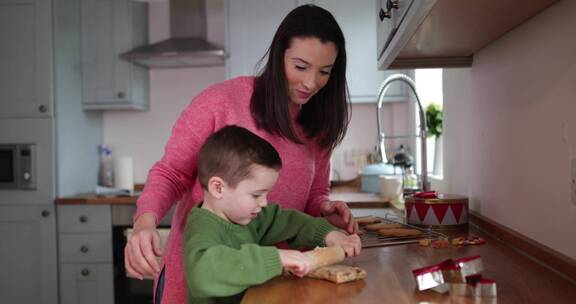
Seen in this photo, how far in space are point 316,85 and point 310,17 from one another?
0.15m

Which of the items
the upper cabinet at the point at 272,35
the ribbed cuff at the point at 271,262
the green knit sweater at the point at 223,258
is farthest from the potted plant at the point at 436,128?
the ribbed cuff at the point at 271,262

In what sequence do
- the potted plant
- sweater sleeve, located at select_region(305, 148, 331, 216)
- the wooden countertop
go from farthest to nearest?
the potted plant, sweater sleeve, located at select_region(305, 148, 331, 216), the wooden countertop

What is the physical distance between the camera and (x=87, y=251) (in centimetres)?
322

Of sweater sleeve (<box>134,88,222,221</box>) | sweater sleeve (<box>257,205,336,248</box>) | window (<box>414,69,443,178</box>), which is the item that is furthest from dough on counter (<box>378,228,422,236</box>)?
window (<box>414,69,443,178</box>)

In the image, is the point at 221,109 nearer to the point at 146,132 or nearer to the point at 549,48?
the point at 549,48

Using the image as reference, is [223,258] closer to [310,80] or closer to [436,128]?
[310,80]

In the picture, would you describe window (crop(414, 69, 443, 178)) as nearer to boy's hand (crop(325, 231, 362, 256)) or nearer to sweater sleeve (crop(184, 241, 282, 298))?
boy's hand (crop(325, 231, 362, 256))

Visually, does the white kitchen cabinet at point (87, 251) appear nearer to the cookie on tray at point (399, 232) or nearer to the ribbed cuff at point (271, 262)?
the cookie on tray at point (399, 232)

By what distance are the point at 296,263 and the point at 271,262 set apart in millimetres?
48

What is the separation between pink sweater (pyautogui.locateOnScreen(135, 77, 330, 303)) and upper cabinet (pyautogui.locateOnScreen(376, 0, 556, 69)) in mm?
374

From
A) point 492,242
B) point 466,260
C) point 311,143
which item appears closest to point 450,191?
point 492,242

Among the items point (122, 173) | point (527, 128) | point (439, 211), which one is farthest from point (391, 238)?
point (122, 173)

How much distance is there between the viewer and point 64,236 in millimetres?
3234

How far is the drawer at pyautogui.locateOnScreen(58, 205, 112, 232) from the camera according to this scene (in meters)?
3.19
